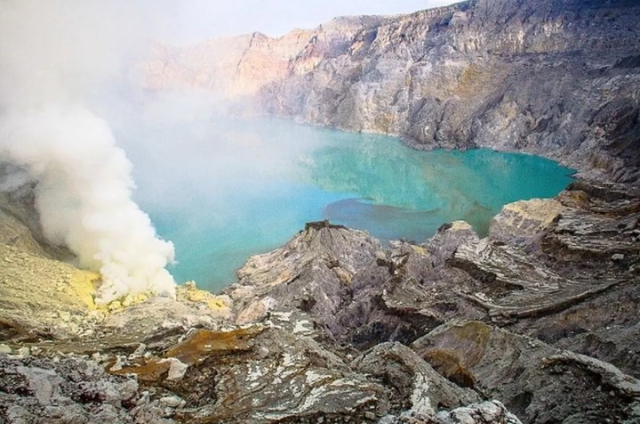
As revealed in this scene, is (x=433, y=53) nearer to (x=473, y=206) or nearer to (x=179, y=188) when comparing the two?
(x=473, y=206)

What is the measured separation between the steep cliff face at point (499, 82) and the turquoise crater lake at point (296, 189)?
592 centimetres

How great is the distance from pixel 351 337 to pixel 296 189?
29.0 meters

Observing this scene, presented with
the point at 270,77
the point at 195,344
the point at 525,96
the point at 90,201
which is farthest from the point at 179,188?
the point at 270,77

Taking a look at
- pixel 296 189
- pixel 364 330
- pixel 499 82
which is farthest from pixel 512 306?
pixel 499 82

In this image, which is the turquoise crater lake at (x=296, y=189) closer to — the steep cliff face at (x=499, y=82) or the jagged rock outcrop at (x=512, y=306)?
the jagged rock outcrop at (x=512, y=306)

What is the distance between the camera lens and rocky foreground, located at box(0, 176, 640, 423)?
7035 mm

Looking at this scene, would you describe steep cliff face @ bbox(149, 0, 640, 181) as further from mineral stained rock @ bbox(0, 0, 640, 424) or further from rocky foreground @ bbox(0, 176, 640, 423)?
rocky foreground @ bbox(0, 176, 640, 423)

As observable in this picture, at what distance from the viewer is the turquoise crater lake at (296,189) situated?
100 ft

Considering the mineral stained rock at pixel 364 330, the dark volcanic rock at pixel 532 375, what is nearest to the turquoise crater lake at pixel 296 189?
the mineral stained rock at pixel 364 330

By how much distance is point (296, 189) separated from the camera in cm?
4462

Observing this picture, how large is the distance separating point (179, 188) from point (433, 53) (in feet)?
208

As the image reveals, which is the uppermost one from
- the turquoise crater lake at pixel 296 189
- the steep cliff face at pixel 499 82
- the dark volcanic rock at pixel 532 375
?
the steep cliff face at pixel 499 82

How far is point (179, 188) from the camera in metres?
41.1

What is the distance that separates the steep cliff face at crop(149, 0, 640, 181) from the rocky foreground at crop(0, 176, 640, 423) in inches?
1226
